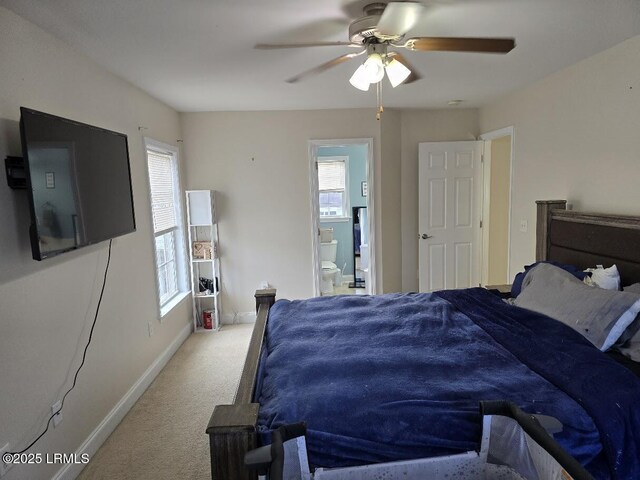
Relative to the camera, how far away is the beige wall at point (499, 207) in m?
4.92

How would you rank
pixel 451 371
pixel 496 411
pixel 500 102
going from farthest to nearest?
pixel 500 102 < pixel 451 371 < pixel 496 411

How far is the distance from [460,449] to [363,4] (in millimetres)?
2002

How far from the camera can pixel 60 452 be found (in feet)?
6.97

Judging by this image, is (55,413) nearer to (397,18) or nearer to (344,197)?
(397,18)

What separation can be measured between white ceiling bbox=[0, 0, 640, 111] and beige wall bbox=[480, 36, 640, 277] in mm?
153

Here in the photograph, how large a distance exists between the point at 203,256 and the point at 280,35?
2849 mm

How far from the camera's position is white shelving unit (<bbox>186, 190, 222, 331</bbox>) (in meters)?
4.43

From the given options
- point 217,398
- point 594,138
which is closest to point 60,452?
point 217,398

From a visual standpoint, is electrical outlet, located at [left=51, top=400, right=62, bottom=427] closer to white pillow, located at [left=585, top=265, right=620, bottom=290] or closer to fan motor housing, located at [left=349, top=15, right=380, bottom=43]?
fan motor housing, located at [left=349, top=15, right=380, bottom=43]

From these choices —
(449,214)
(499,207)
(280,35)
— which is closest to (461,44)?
(280,35)

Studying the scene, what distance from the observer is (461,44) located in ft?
6.17

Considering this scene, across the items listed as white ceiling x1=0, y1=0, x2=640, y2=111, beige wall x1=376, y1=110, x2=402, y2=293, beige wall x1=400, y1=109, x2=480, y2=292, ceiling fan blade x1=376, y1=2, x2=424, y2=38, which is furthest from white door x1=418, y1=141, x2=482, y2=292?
ceiling fan blade x1=376, y1=2, x2=424, y2=38

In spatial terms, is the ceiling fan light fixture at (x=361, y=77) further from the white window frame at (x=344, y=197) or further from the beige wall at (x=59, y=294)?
the white window frame at (x=344, y=197)

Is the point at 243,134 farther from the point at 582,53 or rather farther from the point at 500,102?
the point at 582,53
